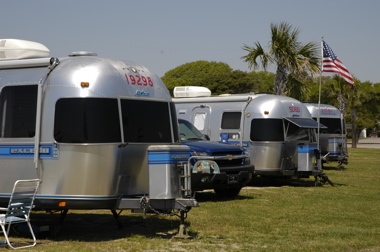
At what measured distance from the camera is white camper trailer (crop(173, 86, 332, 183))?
18453mm

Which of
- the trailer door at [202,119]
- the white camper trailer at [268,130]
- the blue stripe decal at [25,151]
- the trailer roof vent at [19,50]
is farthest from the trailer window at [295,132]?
the blue stripe decal at [25,151]

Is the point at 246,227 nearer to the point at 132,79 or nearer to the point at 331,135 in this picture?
the point at 132,79

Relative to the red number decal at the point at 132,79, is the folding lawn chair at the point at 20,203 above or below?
below

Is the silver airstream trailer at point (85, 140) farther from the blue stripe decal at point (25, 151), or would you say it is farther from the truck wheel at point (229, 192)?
the truck wheel at point (229, 192)

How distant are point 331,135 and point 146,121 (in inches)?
726

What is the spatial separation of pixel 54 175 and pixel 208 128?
1032 centimetres

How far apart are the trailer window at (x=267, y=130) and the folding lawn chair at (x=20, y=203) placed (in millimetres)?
9954

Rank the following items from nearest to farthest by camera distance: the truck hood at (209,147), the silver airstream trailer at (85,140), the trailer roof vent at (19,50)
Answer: the silver airstream trailer at (85,140), the trailer roof vent at (19,50), the truck hood at (209,147)

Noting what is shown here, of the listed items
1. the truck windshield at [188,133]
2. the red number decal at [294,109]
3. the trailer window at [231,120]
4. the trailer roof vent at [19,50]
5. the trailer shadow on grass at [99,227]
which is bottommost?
the trailer shadow on grass at [99,227]

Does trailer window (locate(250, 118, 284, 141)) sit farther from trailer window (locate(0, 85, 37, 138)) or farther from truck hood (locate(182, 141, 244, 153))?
trailer window (locate(0, 85, 37, 138))

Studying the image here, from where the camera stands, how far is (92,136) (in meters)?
9.39

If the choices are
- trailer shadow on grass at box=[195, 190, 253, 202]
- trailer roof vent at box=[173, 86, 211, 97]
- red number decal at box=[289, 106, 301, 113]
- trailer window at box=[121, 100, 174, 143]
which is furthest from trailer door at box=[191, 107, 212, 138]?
trailer window at box=[121, 100, 174, 143]

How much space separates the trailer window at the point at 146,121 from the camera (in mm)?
9836

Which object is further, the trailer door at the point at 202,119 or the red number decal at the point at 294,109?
the trailer door at the point at 202,119
